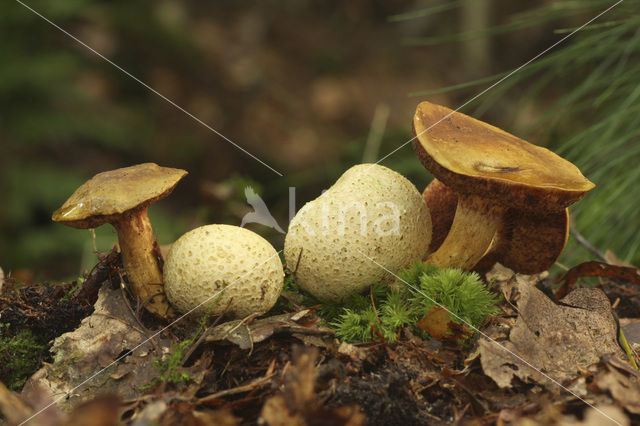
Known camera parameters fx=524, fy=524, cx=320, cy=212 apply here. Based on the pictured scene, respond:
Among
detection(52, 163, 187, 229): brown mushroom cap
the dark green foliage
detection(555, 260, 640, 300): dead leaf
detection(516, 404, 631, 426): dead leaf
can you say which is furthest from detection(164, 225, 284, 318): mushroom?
detection(555, 260, 640, 300): dead leaf

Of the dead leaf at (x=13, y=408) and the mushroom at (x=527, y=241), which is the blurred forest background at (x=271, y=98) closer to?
the mushroom at (x=527, y=241)

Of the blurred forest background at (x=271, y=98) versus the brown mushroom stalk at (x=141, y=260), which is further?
the blurred forest background at (x=271, y=98)

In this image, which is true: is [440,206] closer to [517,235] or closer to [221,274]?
[517,235]

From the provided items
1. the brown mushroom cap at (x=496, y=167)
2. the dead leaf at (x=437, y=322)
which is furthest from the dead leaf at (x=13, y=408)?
the brown mushroom cap at (x=496, y=167)

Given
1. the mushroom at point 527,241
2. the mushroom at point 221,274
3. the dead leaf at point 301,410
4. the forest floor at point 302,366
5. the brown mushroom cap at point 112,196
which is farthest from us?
the mushroom at point 527,241

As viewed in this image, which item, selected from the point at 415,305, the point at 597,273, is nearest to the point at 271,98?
the point at 597,273

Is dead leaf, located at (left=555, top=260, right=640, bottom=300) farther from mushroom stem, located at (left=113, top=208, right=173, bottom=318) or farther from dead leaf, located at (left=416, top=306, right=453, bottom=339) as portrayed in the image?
mushroom stem, located at (left=113, top=208, right=173, bottom=318)
